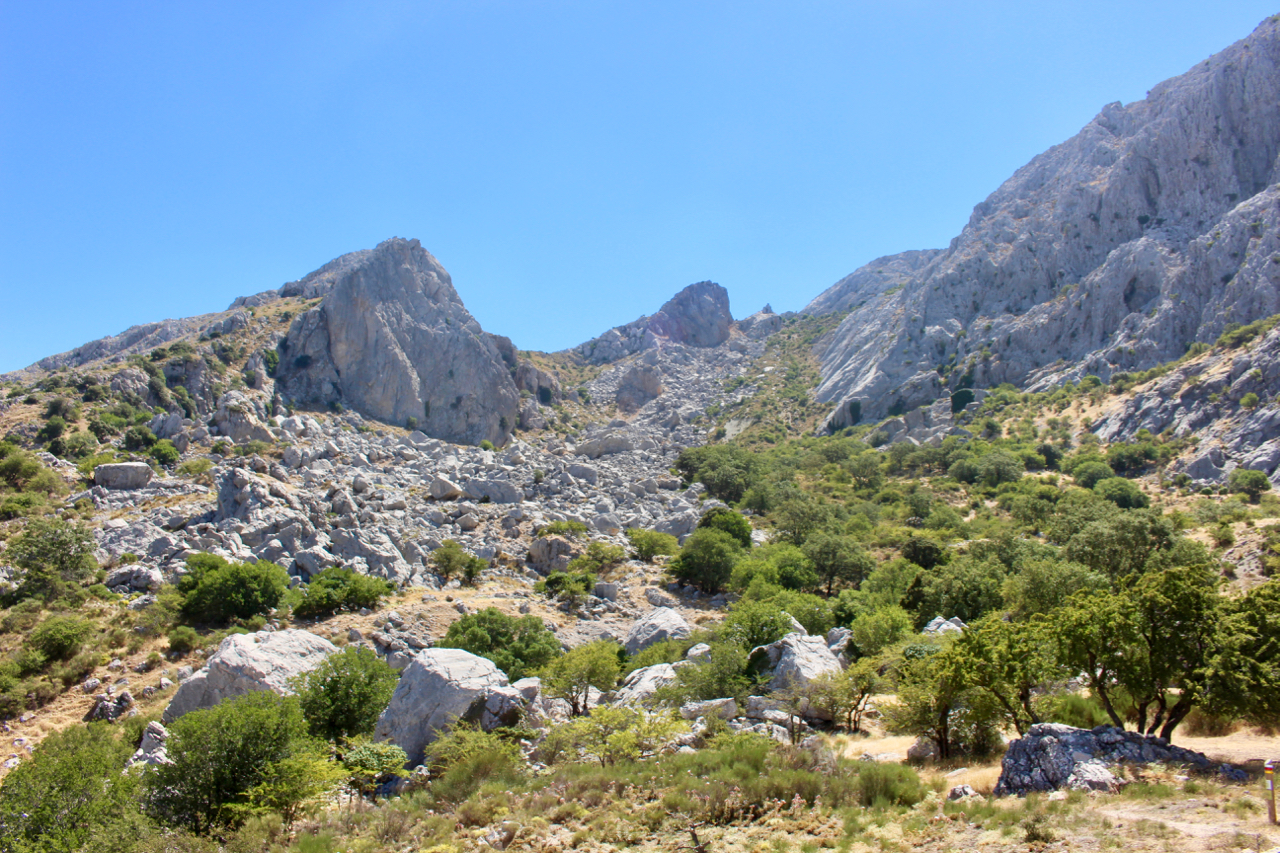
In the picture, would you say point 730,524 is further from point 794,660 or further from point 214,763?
point 214,763

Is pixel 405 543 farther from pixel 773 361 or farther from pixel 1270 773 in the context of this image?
pixel 773 361

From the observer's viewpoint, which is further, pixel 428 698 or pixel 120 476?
pixel 120 476

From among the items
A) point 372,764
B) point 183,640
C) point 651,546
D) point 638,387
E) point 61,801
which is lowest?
point 372,764

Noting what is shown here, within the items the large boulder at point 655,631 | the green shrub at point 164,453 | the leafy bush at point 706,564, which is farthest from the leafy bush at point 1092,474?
the green shrub at point 164,453

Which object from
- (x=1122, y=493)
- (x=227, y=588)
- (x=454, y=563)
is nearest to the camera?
(x=227, y=588)

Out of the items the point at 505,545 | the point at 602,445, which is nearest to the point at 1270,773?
the point at 505,545

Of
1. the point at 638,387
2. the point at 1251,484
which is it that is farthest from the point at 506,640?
the point at 638,387

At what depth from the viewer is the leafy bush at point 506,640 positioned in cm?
2723

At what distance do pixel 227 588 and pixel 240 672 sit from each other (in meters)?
10.7

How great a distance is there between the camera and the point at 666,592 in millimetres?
40469

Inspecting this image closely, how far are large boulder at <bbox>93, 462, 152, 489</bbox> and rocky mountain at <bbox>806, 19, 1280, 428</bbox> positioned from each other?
87243 mm

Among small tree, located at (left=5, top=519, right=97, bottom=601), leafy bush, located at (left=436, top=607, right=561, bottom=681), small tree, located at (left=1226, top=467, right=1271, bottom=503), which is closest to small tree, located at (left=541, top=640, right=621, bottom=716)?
leafy bush, located at (left=436, top=607, right=561, bottom=681)

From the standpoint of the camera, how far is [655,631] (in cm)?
3083

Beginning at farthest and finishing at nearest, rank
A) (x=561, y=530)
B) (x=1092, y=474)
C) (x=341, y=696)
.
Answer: (x=1092, y=474) < (x=561, y=530) < (x=341, y=696)
